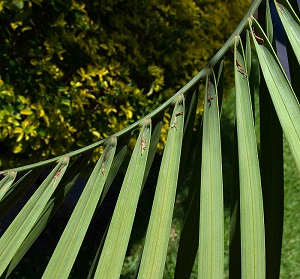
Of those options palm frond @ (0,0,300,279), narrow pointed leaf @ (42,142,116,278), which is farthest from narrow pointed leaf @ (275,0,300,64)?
narrow pointed leaf @ (42,142,116,278)

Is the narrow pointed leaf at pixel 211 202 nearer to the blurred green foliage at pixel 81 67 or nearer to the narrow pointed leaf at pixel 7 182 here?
the narrow pointed leaf at pixel 7 182

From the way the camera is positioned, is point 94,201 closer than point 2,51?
Yes

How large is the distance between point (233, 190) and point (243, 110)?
269 mm

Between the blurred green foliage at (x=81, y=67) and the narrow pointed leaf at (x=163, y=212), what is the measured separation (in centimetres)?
172

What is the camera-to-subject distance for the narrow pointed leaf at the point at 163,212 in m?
0.91

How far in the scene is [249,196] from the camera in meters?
0.95

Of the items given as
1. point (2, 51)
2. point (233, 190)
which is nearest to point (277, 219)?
point (233, 190)

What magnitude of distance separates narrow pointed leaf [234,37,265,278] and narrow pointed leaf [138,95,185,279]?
0.43 feet

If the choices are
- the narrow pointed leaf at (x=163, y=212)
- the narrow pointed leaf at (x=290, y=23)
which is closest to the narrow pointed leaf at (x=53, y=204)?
the narrow pointed leaf at (x=163, y=212)

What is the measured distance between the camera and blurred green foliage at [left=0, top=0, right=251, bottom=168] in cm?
279

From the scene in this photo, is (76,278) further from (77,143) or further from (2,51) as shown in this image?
(2,51)

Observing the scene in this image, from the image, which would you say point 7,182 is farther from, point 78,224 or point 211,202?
point 211,202

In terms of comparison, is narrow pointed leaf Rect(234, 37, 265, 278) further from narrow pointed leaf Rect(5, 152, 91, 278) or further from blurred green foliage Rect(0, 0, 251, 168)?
blurred green foliage Rect(0, 0, 251, 168)

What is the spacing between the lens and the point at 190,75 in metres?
4.04
